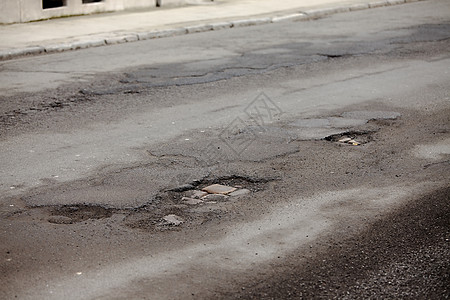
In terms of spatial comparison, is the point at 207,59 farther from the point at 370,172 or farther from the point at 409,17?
the point at 409,17

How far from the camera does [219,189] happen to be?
22.1 feet

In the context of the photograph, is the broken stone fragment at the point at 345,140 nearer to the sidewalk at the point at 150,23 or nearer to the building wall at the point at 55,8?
the sidewalk at the point at 150,23

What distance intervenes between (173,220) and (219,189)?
856 mm

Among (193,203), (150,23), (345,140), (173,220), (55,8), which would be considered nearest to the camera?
(173,220)

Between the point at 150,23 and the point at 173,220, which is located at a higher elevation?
the point at 150,23

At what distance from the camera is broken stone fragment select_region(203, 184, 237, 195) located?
6.68 metres

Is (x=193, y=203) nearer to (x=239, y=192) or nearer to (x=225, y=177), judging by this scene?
(x=239, y=192)

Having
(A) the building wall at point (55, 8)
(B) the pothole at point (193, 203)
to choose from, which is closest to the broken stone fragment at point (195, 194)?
(B) the pothole at point (193, 203)

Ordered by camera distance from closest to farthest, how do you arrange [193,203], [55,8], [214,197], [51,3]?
[193,203]
[214,197]
[55,8]
[51,3]

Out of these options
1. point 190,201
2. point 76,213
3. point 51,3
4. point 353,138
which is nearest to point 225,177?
point 190,201

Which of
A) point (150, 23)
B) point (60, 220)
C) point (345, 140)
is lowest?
point (60, 220)

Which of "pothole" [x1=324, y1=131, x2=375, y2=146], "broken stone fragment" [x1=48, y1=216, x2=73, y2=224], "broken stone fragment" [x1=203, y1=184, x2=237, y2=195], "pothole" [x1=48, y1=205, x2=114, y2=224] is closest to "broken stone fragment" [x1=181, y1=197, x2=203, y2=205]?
"broken stone fragment" [x1=203, y1=184, x2=237, y2=195]

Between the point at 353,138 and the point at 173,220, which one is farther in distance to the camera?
the point at 353,138

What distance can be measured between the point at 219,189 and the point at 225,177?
0.34m
